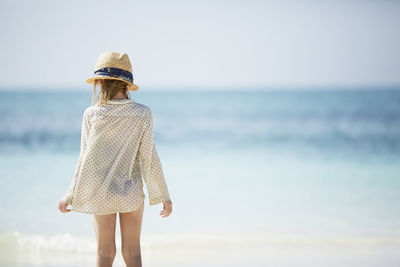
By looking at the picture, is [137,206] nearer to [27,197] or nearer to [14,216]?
[14,216]

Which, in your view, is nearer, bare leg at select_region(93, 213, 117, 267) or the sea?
bare leg at select_region(93, 213, 117, 267)

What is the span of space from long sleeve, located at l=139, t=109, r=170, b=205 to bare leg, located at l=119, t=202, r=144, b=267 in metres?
0.10

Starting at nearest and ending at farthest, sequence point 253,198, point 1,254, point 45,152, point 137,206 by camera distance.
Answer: point 137,206
point 1,254
point 253,198
point 45,152

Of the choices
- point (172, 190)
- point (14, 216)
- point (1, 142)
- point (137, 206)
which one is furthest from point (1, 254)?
point (1, 142)

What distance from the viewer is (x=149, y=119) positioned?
233 cm

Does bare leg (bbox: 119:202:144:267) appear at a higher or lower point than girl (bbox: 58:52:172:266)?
lower

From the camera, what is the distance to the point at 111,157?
2287 millimetres

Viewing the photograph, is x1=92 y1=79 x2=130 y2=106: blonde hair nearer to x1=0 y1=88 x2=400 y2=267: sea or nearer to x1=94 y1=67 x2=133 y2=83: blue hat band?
x1=94 y1=67 x2=133 y2=83: blue hat band

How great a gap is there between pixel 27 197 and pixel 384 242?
4.00m

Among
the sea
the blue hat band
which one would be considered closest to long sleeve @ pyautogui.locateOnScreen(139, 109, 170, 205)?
the blue hat band

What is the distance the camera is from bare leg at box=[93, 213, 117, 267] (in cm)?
230

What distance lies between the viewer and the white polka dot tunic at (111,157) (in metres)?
2.24

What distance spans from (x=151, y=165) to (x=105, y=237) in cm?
43

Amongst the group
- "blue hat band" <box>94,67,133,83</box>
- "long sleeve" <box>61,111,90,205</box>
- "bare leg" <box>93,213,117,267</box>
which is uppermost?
"blue hat band" <box>94,67,133,83</box>
